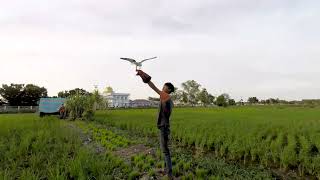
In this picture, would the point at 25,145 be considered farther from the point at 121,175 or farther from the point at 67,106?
the point at 67,106

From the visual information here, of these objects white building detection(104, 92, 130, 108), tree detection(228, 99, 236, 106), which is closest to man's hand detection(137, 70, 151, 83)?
tree detection(228, 99, 236, 106)

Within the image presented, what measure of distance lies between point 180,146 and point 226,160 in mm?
2656

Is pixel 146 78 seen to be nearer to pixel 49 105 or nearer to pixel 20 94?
pixel 49 105

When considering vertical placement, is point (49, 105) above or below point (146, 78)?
above

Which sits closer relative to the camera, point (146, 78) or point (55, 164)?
point (146, 78)

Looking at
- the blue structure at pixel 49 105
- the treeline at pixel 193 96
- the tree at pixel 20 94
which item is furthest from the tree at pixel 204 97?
Result: the blue structure at pixel 49 105

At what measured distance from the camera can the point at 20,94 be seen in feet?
215

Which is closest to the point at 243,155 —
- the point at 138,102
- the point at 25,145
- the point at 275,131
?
the point at 275,131

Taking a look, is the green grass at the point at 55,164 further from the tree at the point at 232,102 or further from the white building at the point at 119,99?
the white building at the point at 119,99

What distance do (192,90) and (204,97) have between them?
6.02m

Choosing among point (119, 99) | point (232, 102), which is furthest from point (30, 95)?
point (232, 102)

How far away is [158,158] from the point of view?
851cm

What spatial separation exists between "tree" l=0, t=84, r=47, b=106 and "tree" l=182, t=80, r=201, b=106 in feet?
187

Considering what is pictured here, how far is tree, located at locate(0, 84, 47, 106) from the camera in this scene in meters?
64.5
